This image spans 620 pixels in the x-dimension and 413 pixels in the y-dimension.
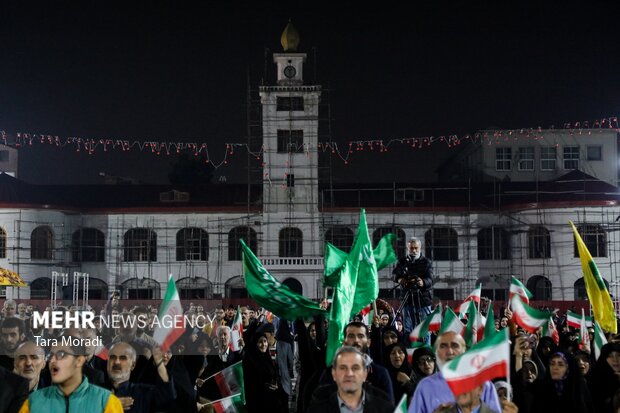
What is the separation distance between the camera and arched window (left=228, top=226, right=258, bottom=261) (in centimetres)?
4878

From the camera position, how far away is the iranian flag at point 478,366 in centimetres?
601

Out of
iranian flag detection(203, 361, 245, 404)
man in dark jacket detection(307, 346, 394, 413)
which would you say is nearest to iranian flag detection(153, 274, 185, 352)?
iranian flag detection(203, 361, 245, 404)

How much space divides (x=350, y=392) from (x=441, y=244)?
43442 millimetres

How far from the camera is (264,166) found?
49.4 metres

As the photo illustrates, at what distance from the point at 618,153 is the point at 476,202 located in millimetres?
13720

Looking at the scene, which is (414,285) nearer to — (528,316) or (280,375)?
(528,316)

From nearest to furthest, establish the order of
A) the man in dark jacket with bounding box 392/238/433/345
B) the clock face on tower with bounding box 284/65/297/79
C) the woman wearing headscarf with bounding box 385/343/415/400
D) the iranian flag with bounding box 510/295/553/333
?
the woman wearing headscarf with bounding box 385/343/415/400
the iranian flag with bounding box 510/295/553/333
the man in dark jacket with bounding box 392/238/433/345
the clock face on tower with bounding box 284/65/297/79

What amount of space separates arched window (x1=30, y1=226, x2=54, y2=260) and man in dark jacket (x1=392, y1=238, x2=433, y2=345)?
114 feet

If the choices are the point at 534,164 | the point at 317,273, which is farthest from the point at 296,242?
the point at 534,164

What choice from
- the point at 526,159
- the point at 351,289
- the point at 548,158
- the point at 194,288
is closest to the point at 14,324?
the point at 351,289

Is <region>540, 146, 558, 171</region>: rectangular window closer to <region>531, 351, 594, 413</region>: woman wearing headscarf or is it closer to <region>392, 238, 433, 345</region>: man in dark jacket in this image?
<region>392, 238, 433, 345</region>: man in dark jacket

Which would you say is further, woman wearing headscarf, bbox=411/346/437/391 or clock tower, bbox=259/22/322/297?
clock tower, bbox=259/22/322/297

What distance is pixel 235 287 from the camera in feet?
158

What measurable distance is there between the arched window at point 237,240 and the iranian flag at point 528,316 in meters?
35.5
